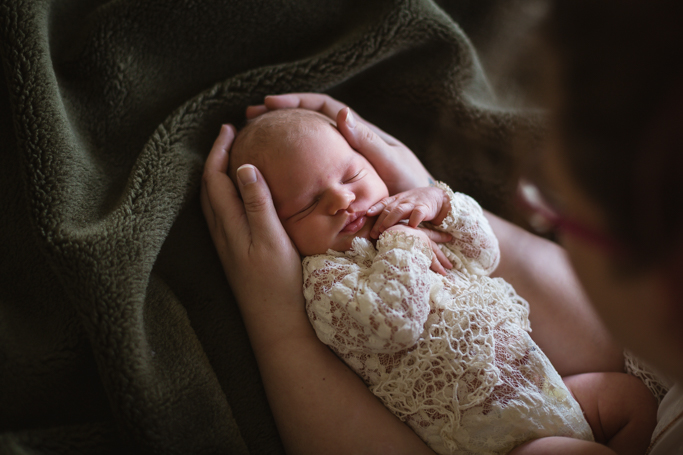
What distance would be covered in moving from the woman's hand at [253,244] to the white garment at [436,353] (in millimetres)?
64

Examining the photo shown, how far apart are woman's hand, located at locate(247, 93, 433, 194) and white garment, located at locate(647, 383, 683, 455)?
724 millimetres

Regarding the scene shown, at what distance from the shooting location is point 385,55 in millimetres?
1213

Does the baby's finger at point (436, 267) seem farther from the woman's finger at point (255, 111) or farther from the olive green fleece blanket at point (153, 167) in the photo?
the woman's finger at point (255, 111)

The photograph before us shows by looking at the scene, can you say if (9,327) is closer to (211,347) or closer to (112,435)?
(112,435)

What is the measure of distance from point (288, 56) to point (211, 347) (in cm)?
86

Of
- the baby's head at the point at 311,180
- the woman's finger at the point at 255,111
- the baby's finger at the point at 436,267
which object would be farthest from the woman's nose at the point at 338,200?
the woman's finger at the point at 255,111

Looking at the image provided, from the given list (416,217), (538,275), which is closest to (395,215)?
(416,217)

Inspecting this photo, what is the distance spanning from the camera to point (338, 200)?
931 mm

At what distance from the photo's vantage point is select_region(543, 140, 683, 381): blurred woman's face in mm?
510

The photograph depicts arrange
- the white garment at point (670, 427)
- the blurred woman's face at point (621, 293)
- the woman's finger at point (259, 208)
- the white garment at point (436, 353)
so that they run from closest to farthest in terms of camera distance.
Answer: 1. the blurred woman's face at point (621, 293)
2. the white garment at point (670, 427)
3. the white garment at point (436, 353)
4. the woman's finger at point (259, 208)

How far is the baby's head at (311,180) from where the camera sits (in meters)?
0.97

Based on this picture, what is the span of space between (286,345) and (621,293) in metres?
0.67

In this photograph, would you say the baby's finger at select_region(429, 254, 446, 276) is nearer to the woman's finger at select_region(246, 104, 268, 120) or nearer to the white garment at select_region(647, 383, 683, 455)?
the white garment at select_region(647, 383, 683, 455)

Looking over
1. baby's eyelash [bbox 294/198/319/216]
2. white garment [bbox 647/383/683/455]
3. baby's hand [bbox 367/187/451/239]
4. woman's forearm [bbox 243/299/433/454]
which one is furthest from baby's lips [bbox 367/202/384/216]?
white garment [bbox 647/383/683/455]
